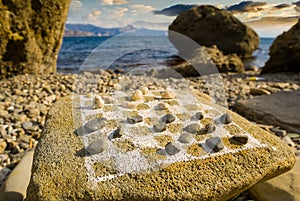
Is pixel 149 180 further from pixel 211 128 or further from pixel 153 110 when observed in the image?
pixel 153 110

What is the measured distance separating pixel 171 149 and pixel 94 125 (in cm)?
51

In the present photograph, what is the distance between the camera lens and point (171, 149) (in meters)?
1.39

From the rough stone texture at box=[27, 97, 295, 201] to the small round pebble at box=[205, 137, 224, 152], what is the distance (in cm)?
5

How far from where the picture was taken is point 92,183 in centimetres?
119

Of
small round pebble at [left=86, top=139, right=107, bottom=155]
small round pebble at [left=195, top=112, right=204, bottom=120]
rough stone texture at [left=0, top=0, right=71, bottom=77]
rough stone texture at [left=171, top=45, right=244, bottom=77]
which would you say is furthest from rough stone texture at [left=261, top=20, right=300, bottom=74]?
small round pebble at [left=86, top=139, right=107, bottom=155]

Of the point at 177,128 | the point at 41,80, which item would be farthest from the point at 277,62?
the point at 177,128

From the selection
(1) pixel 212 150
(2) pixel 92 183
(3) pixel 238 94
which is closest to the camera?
(2) pixel 92 183

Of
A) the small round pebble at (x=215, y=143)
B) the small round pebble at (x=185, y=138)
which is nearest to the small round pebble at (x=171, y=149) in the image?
the small round pebble at (x=185, y=138)

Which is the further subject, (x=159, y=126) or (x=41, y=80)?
(x=41, y=80)

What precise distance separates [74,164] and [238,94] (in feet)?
13.2

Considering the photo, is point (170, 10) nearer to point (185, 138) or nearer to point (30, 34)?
point (185, 138)

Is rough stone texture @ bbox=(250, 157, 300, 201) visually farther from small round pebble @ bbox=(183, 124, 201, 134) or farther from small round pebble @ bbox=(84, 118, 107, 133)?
small round pebble @ bbox=(84, 118, 107, 133)

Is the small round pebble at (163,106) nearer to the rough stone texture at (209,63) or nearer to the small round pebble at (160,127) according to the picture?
the small round pebble at (160,127)

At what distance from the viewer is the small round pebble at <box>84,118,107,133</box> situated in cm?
156
